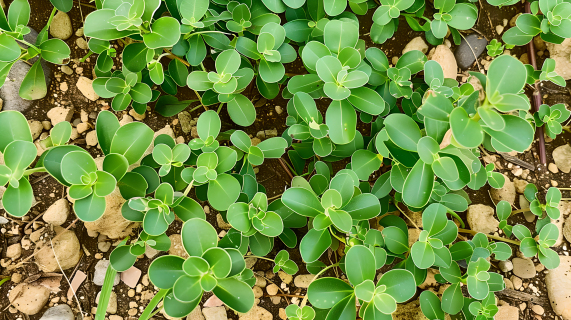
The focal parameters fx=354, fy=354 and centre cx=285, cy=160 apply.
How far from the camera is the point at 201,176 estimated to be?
1674 millimetres

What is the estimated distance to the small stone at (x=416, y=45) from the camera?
2387 mm

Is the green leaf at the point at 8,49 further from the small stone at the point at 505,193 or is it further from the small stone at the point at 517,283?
the small stone at the point at 517,283

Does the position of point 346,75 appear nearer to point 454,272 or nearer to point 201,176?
point 201,176

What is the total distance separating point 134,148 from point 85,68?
994mm

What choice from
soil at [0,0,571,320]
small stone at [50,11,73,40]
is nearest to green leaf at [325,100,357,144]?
soil at [0,0,571,320]

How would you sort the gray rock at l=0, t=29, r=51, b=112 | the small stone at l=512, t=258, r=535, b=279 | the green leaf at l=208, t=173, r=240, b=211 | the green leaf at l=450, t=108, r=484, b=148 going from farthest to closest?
the small stone at l=512, t=258, r=535, b=279
the gray rock at l=0, t=29, r=51, b=112
the green leaf at l=208, t=173, r=240, b=211
the green leaf at l=450, t=108, r=484, b=148

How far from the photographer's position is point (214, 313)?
6.87 ft

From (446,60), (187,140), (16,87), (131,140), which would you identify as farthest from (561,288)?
(16,87)

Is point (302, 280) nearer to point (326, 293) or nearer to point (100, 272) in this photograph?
point (326, 293)

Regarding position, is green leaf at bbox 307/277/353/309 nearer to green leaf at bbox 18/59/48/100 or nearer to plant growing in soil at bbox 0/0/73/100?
plant growing in soil at bbox 0/0/73/100

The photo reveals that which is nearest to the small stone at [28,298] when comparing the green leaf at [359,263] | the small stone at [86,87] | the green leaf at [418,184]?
the small stone at [86,87]

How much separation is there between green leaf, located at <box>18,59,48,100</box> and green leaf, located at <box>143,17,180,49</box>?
2.75ft

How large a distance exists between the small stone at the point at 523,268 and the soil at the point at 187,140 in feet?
0.25

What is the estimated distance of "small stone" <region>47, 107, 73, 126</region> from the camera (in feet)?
7.06
